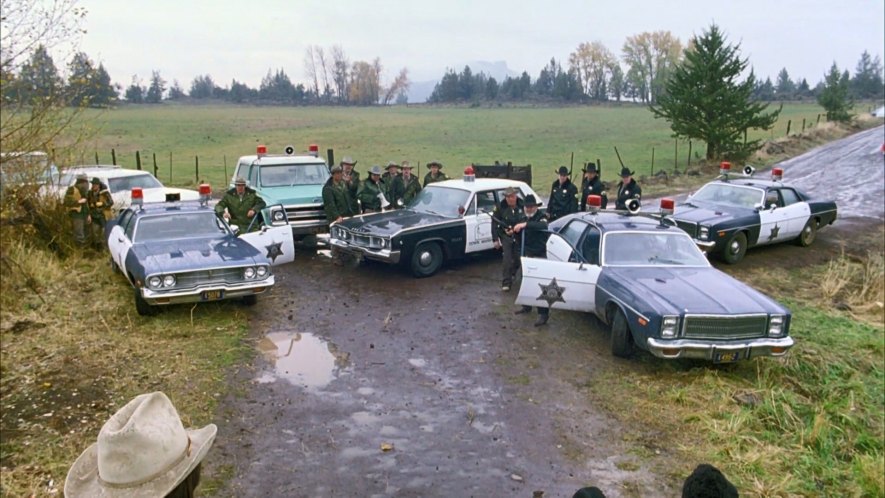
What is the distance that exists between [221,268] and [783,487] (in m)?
6.72

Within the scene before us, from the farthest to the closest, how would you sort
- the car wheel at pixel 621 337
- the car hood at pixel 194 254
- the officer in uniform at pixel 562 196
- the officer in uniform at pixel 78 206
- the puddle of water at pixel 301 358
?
the officer in uniform at pixel 562 196 < the officer in uniform at pixel 78 206 < the car hood at pixel 194 254 < the car wheel at pixel 621 337 < the puddle of water at pixel 301 358

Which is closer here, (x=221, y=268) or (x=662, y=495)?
(x=662, y=495)

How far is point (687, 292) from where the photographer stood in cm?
764

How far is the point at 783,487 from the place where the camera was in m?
5.46

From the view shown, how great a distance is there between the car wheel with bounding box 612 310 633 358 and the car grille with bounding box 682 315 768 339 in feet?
2.38

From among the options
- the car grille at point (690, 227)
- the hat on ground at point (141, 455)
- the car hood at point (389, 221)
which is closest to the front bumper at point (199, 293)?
the car hood at point (389, 221)

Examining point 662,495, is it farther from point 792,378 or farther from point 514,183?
point 514,183

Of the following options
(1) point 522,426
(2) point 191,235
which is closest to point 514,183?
(2) point 191,235

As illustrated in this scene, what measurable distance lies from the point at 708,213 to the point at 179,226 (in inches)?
364

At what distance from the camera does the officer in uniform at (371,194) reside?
41.4 ft

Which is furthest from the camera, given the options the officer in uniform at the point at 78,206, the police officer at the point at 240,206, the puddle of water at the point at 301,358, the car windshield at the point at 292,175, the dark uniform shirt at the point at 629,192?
the car windshield at the point at 292,175

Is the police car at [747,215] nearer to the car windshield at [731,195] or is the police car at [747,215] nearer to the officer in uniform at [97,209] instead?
the car windshield at [731,195]

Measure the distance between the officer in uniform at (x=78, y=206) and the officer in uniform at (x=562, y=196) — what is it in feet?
27.1

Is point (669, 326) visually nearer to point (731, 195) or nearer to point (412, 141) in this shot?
point (731, 195)
